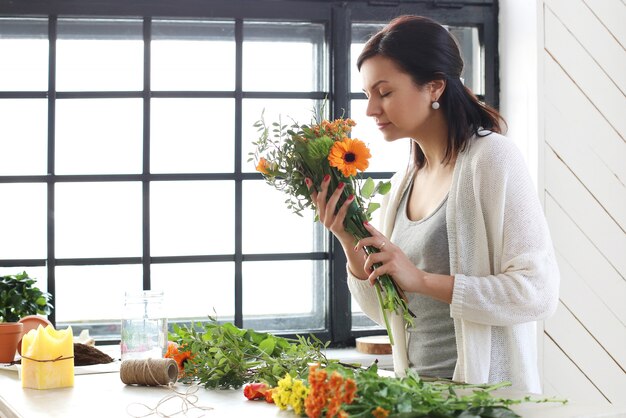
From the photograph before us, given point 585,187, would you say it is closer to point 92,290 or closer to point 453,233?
point 453,233

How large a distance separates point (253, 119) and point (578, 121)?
1221 millimetres

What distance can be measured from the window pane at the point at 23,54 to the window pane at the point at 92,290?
0.71 m

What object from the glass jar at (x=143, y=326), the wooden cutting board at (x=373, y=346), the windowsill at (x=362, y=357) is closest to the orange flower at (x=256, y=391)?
the glass jar at (x=143, y=326)

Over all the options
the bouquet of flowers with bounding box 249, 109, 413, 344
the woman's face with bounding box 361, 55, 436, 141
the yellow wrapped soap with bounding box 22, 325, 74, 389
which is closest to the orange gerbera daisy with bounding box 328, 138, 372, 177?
the bouquet of flowers with bounding box 249, 109, 413, 344

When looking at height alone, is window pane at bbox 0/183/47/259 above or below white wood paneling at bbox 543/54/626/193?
below

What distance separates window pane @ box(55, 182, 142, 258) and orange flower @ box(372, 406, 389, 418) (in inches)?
84.5

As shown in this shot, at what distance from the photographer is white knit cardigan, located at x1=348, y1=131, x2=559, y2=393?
194cm

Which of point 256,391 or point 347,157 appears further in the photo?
point 347,157

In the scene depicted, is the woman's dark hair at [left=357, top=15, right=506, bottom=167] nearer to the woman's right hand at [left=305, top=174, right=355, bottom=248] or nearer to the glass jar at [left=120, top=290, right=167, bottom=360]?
the woman's right hand at [left=305, top=174, right=355, bottom=248]

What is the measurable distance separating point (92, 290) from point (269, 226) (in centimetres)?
71

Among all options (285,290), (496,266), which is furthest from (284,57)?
(496,266)

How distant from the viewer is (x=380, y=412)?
128 cm

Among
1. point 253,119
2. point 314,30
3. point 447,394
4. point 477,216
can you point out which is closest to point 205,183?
point 253,119

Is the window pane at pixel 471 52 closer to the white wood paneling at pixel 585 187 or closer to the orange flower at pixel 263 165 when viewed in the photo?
the white wood paneling at pixel 585 187
